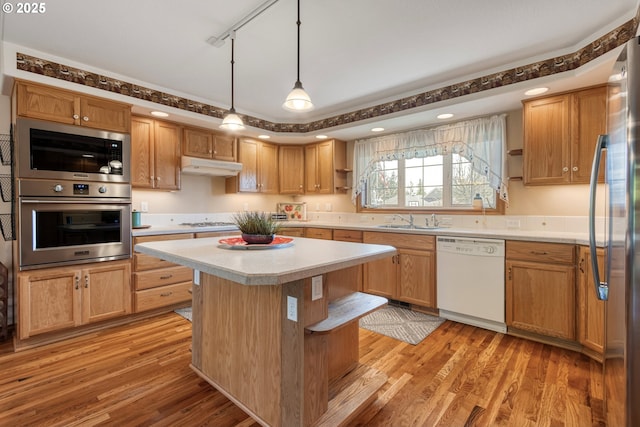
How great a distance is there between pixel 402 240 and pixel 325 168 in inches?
68.7

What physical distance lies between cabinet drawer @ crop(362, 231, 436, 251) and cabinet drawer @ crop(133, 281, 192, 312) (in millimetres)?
2070

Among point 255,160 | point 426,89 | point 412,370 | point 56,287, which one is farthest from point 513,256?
point 56,287

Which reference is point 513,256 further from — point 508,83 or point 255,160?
point 255,160

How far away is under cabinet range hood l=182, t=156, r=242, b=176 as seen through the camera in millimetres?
3629

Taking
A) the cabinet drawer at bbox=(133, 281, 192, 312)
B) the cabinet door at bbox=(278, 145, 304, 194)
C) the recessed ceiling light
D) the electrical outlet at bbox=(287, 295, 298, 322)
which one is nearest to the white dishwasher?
the recessed ceiling light

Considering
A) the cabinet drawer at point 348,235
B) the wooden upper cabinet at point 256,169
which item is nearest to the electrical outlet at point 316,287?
the cabinet drawer at point 348,235

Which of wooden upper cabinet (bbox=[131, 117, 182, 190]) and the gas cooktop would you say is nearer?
wooden upper cabinet (bbox=[131, 117, 182, 190])

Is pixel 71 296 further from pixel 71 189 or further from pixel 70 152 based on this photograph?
pixel 70 152

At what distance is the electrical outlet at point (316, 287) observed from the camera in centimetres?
149

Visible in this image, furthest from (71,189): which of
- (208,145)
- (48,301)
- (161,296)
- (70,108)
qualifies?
(208,145)

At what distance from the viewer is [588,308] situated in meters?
2.32

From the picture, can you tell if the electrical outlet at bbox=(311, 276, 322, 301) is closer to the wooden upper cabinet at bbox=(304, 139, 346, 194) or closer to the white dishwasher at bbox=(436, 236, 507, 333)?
the white dishwasher at bbox=(436, 236, 507, 333)

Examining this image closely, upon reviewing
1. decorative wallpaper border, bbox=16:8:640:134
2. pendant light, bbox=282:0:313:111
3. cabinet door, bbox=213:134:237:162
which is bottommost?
pendant light, bbox=282:0:313:111

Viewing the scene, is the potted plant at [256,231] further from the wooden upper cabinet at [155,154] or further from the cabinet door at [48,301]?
the wooden upper cabinet at [155,154]
